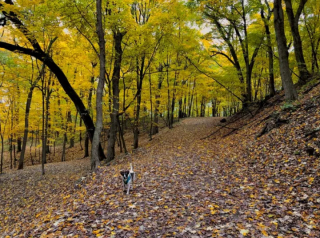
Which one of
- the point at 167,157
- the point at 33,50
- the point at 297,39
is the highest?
the point at 297,39

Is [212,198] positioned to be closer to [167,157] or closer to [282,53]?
[167,157]

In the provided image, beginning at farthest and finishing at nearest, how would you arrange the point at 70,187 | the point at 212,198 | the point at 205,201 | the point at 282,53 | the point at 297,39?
the point at 297,39, the point at 282,53, the point at 70,187, the point at 212,198, the point at 205,201

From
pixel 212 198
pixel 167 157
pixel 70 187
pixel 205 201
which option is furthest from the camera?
pixel 167 157

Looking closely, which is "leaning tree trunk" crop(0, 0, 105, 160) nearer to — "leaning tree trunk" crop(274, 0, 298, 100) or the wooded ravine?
the wooded ravine

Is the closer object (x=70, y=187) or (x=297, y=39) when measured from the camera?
(x=70, y=187)

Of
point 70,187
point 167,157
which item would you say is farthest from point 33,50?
point 167,157

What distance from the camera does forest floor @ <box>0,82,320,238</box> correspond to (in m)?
3.92

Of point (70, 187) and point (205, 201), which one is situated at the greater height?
point (205, 201)

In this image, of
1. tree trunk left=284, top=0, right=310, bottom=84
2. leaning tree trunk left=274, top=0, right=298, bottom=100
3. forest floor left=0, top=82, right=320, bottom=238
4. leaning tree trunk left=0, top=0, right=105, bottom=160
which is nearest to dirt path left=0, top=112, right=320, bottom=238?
forest floor left=0, top=82, right=320, bottom=238

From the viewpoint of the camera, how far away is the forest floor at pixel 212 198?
392 cm

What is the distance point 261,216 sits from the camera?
4.14m

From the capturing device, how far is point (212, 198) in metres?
5.27

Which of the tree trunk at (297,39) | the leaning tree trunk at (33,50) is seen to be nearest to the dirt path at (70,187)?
the leaning tree trunk at (33,50)

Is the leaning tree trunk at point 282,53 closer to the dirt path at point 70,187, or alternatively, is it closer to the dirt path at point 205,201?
the dirt path at point 205,201
